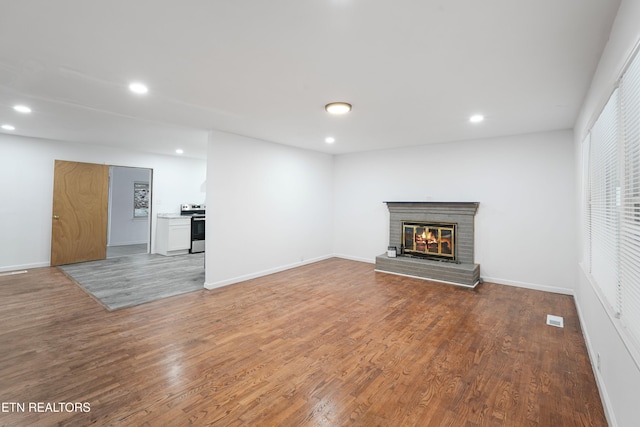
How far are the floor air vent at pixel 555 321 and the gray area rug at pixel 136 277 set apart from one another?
15.4 ft

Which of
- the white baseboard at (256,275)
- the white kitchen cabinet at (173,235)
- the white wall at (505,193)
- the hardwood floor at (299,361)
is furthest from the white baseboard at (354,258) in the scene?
the white kitchen cabinet at (173,235)

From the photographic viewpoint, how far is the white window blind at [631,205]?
136 cm

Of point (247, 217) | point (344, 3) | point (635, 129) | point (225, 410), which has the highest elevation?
point (344, 3)

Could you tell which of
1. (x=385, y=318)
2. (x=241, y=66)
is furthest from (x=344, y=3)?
(x=385, y=318)

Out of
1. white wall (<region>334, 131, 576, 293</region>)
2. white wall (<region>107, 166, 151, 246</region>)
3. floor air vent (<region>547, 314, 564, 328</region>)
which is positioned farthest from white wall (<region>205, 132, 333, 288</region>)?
white wall (<region>107, 166, 151, 246</region>)

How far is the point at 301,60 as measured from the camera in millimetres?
2279

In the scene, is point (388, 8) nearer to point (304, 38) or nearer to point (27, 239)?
point (304, 38)

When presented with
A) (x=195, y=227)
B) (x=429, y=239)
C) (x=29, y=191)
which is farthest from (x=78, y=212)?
(x=429, y=239)

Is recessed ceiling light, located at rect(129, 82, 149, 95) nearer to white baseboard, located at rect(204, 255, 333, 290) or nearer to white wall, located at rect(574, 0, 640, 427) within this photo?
white baseboard, located at rect(204, 255, 333, 290)

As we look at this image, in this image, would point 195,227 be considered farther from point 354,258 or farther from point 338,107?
point 338,107

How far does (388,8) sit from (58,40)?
2.28m

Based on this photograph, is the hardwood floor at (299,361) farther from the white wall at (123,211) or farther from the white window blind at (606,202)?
the white wall at (123,211)

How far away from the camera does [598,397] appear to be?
2025 mm

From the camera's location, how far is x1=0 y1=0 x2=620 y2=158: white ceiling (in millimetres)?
1706
